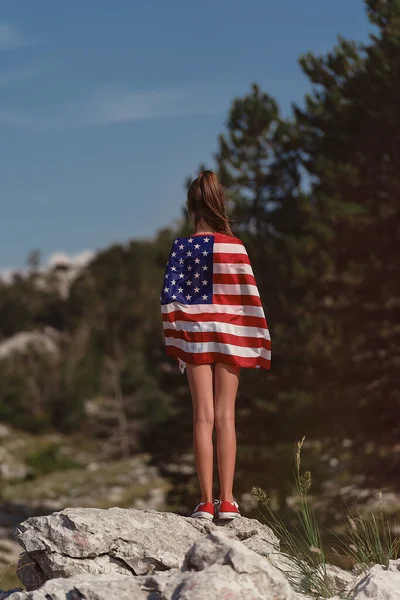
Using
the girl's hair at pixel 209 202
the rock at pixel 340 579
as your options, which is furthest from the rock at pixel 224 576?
the girl's hair at pixel 209 202

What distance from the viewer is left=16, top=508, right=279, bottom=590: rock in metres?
5.63

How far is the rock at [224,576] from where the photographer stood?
4422 mm

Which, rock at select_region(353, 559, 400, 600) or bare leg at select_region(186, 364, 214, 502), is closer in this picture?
rock at select_region(353, 559, 400, 600)

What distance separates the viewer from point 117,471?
4534cm

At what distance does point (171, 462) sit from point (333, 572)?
18526 millimetres

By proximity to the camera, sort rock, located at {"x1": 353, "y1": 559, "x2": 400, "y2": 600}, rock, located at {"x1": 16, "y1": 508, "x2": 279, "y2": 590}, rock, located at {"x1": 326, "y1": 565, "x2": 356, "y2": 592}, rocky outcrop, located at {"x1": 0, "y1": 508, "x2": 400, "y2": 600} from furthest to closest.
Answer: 1. rock, located at {"x1": 326, "y1": 565, "x2": 356, "y2": 592}
2. rock, located at {"x1": 16, "y1": 508, "x2": 279, "y2": 590}
3. rock, located at {"x1": 353, "y1": 559, "x2": 400, "y2": 600}
4. rocky outcrop, located at {"x1": 0, "y1": 508, "x2": 400, "y2": 600}

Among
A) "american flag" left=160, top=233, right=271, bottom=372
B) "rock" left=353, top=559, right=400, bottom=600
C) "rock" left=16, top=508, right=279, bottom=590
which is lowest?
"rock" left=353, top=559, right=400, bottom=600

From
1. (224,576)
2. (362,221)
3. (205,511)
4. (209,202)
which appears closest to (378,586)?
(224,576)

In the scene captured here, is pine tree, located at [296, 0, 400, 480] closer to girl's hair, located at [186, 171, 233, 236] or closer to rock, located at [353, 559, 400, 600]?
girl's hair, located at [186, 171, 233, 236]

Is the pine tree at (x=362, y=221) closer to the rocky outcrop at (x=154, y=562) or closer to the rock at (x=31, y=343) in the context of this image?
the rocky outcrop at (x=154, y=562)

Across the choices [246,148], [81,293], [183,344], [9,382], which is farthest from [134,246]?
[183,344]

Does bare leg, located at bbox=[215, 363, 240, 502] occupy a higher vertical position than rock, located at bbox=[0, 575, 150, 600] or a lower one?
higher

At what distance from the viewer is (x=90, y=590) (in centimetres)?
472

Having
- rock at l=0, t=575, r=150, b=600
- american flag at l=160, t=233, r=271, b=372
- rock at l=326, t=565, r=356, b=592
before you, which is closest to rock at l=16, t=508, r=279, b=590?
rock at l=326, t=565, r=356, b=592
